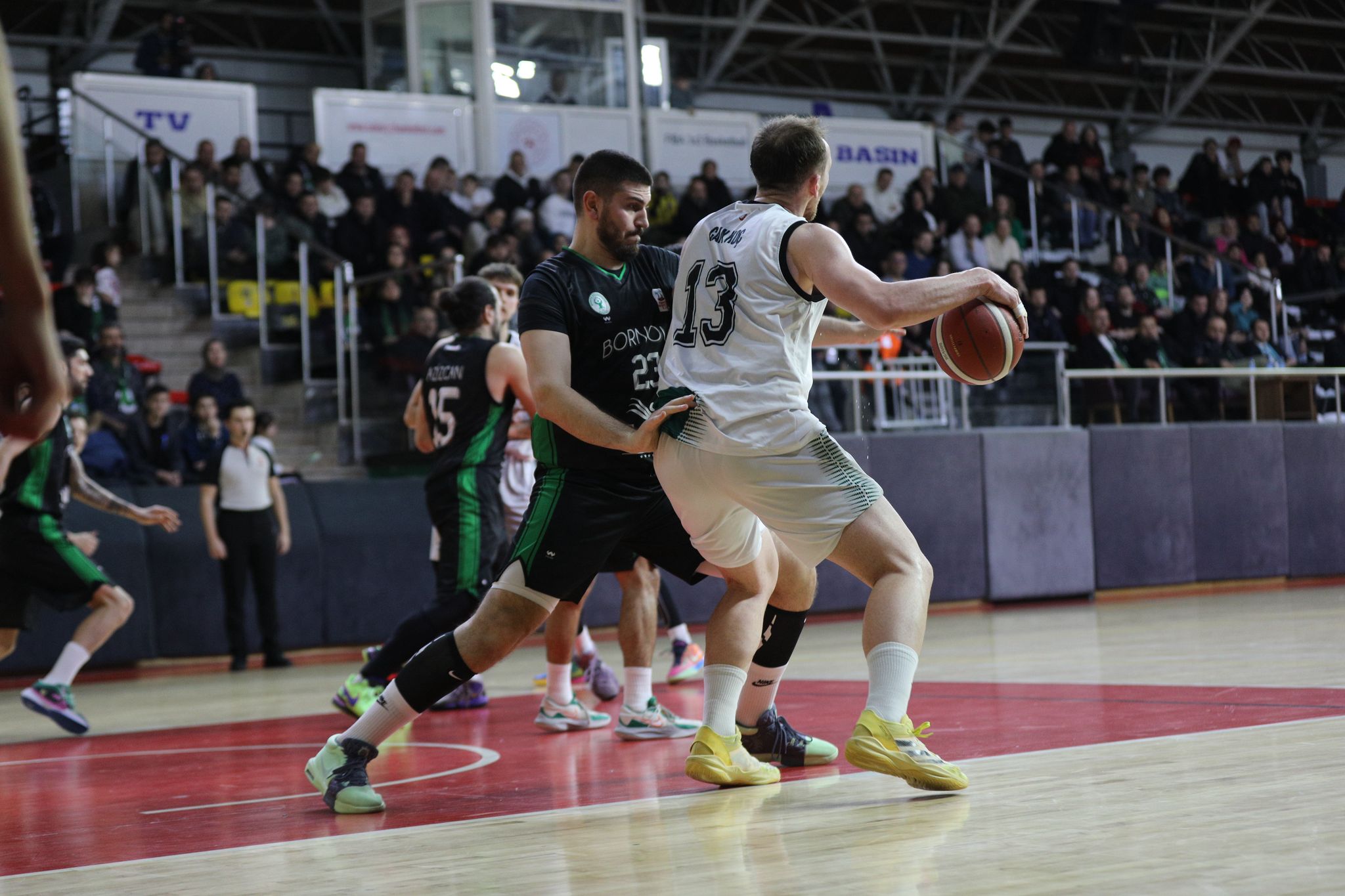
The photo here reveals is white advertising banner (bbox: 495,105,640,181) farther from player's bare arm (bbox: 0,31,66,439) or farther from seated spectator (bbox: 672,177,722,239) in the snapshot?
player's bare arm (bbox: 0,31,66,439)

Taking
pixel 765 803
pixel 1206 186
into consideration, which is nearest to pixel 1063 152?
pixel 1206 186

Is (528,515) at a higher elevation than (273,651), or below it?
higher

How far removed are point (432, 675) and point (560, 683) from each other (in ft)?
6.72

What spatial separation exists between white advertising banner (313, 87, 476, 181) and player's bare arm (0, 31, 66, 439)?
18.8 metres

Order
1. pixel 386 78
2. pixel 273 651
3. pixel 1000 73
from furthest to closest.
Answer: pixel 1000 73 < pixel 386 78 < pixel 273 651

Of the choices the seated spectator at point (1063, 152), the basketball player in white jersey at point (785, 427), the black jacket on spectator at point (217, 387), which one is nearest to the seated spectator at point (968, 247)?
the seated spectator at point (1063, 152)

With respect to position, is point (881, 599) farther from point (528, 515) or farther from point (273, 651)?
point (273, 651)

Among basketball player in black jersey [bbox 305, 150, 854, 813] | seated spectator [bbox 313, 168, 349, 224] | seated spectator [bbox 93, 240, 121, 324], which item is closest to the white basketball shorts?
basketball player in black jersey [bbox 305, 150, 854, 813]

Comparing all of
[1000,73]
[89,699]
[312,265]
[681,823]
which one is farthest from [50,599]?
[1000,73]

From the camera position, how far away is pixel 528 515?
489cm

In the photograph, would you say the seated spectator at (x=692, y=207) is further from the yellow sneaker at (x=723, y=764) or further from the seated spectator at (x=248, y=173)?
the yellow sneaker at (x=723, y=764)

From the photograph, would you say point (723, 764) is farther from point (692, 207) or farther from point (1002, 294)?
point (692, 207)

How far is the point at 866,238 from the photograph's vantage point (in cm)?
1902

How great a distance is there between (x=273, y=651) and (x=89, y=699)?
1986 millimetres
